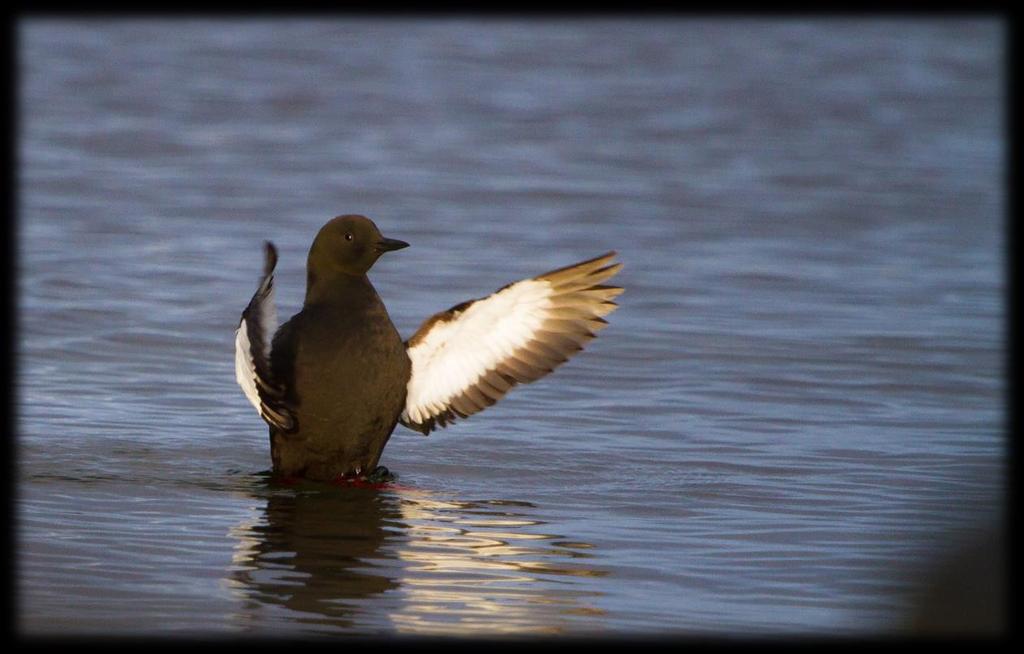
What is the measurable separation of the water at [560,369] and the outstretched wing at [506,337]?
0.46m

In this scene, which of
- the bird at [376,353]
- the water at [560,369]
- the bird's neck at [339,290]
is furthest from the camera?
the bird's neck at [339,290]

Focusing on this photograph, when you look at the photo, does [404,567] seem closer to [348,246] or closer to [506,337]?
[506,337]

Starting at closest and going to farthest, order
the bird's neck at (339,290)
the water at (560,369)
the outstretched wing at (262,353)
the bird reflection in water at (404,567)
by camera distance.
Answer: the bird reflection in water at (404,567), the water at (560,369), the outstretched wing at (262,353), the bird's neck at (339,290)

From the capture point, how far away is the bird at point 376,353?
21.8 ft

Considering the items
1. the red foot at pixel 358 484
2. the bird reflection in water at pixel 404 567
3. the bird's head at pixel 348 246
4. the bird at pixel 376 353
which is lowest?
the red foot at pixel 358 484

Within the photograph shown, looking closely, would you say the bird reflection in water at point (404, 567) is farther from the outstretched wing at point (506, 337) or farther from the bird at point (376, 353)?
the outstretched wing at point (506, 337)

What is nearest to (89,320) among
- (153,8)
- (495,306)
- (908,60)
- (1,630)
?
(495,306)

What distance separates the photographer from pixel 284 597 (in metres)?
5.21

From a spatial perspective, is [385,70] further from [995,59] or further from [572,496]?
[572,496]

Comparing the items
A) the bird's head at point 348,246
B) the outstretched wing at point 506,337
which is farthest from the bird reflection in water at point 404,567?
the bird's head at point 348,246

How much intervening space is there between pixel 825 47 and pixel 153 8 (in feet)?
67.3

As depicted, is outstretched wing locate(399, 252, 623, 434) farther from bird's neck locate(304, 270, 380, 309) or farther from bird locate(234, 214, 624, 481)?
bird's neck locate(304, 270, 380, 309)

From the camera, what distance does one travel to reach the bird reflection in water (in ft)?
16.6

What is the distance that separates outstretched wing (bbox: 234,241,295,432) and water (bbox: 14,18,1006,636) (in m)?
0.37
